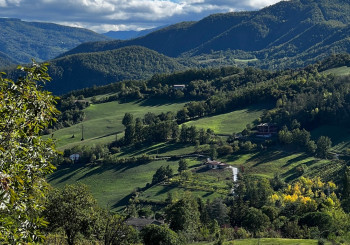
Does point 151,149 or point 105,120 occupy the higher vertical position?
point 105,120

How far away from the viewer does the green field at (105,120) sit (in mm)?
127037

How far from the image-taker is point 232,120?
410ft

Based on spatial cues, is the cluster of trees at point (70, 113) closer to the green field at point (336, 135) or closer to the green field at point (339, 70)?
the green field at point (336, 135)

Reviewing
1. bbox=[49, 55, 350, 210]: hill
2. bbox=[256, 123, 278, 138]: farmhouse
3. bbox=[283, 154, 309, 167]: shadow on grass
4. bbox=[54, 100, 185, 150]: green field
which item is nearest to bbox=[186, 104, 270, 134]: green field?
bbox=[49, 55, 350, 210]: hill

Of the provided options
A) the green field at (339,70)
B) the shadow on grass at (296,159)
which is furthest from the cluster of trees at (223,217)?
the green field at (339,70)

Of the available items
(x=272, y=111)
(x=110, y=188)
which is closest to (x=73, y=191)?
(x=110, y=188)

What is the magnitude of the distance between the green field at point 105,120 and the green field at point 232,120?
983 inches

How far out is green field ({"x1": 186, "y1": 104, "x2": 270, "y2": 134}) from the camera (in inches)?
4646

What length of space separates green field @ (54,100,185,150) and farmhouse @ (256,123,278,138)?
41.7 meters

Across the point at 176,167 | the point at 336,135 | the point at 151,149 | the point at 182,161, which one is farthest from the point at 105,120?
the point at 336,135

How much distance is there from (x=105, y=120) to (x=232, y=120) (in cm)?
4821

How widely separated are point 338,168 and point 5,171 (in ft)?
259

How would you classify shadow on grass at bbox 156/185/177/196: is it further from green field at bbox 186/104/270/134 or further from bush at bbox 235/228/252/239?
green field at bbox 186/104/270/134

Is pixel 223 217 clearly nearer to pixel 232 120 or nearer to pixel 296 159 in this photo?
pixel 296 159
